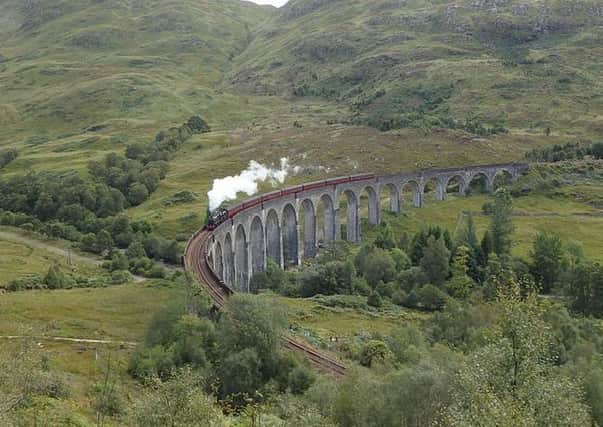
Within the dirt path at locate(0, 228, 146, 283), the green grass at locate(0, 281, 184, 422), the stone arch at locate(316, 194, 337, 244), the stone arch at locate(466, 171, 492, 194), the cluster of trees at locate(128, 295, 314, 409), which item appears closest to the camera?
the cluster of trees at locate(128, 295, 314, 409)

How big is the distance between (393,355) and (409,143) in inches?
4019

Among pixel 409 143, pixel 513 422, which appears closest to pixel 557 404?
pixel 513 422

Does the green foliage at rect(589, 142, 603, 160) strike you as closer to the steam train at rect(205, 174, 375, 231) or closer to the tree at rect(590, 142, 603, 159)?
the tree at rect(590, 142, 603, 159)

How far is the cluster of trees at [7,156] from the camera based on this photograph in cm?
13925

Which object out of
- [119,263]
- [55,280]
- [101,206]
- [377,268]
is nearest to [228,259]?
[377,268]

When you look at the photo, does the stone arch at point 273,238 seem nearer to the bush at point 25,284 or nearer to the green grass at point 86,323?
the green grass at point 86,323

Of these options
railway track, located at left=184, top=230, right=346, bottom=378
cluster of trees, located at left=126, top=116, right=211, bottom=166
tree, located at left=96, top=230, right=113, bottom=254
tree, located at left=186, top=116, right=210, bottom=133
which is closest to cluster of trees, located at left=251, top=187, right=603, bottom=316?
railway track, located at left=184, top=230, right=346, bottom=378

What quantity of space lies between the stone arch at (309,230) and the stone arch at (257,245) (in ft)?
45.8

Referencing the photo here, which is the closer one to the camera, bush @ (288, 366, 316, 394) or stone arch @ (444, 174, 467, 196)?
bush @ (288, 366, 316, 394)

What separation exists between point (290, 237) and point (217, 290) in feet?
120

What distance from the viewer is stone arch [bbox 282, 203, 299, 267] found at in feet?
264

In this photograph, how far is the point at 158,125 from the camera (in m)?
176

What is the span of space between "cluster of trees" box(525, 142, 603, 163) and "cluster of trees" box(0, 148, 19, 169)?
396ft

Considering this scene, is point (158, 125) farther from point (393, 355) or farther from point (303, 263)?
point (393, 355)
